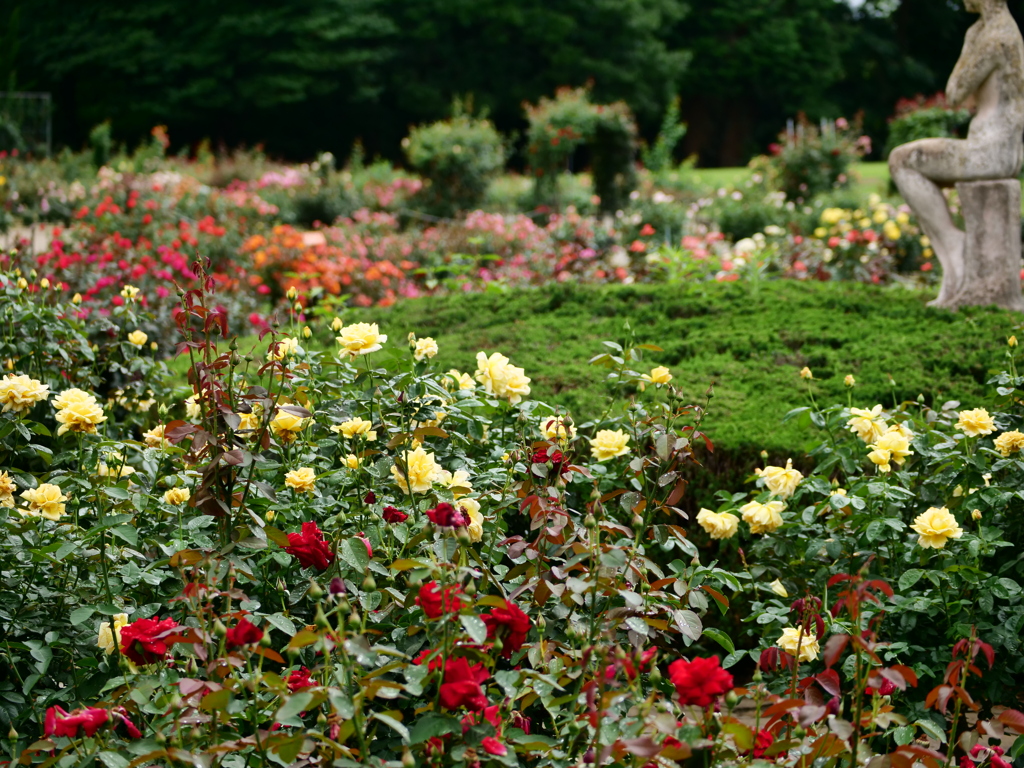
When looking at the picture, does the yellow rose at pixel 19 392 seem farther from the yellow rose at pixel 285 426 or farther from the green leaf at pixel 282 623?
the green leaf at pixel 282 623

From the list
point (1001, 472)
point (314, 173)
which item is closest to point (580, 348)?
point (1001, 472)

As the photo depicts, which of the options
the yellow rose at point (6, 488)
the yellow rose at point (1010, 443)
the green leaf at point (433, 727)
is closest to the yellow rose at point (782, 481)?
the yellow rose at point (1010, 443)

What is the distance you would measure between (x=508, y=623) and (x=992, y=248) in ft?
13.3

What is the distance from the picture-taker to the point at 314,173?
12.1 metres

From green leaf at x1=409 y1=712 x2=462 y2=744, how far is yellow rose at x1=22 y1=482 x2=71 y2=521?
96 cm

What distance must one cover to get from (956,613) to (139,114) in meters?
22.4

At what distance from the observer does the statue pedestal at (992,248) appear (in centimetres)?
446

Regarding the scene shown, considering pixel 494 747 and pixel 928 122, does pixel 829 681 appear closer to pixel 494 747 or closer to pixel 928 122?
pixel 494 747

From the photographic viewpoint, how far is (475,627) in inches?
44.6

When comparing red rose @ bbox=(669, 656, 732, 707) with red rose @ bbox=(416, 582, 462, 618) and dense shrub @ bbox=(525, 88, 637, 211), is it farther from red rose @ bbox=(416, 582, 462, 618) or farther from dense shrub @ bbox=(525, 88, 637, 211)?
dense shrub @ bbox=(525, 88, 637, 211)

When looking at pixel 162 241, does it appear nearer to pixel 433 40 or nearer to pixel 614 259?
pixel 614 259

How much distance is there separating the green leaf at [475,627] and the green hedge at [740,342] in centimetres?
183

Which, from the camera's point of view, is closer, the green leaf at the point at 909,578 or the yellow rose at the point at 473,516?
the yellow rose at the point at 473,516

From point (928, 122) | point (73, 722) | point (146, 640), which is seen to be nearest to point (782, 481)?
point (146, 640)
